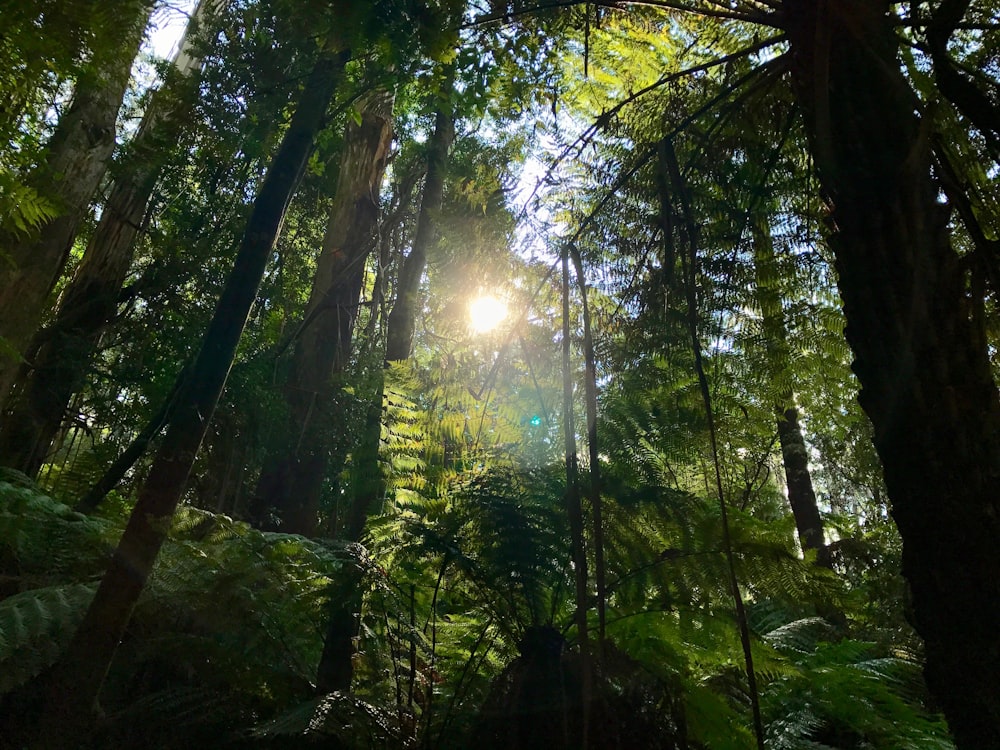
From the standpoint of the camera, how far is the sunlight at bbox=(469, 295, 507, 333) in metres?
2.61

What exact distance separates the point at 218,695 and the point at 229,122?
2.03 meters

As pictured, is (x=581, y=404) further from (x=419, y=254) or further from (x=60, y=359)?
(x=60, y=359)

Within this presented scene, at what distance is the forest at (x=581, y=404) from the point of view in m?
1.44

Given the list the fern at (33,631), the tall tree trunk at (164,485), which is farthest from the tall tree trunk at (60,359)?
the fern at (33,631)

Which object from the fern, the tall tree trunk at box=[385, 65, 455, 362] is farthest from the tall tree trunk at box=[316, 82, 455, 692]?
the fern

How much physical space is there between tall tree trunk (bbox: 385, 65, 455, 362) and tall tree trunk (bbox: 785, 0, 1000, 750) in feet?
6.88

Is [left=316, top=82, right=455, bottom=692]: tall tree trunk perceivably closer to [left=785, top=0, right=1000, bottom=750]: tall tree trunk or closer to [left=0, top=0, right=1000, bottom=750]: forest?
[left=0, top=0, right=1000, bottom=750]: forest

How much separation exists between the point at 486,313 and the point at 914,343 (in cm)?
166

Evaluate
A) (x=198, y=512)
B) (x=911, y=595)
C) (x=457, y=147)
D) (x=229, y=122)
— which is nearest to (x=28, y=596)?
(x=198, y=512)

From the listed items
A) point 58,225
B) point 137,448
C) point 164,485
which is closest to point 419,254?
point 137,448

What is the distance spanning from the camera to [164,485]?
1.60 m

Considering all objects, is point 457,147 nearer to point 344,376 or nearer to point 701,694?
point 344,376

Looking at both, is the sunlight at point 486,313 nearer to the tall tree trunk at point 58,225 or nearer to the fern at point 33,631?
the fern at point 33,631

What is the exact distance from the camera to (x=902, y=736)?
2.20 meters
